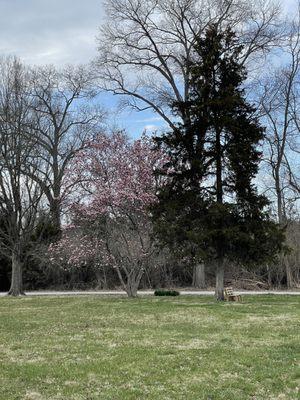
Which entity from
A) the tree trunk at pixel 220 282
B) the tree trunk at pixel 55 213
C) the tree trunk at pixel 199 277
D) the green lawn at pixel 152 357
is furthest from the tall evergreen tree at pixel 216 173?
the tree trunk at pixel 199 277

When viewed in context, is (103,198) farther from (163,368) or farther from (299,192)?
(299,192)

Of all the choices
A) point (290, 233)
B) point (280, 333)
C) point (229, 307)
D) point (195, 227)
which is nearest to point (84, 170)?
point (195, 227)

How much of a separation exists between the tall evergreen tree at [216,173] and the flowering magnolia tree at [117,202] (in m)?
→ 1.57

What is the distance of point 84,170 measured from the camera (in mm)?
22438

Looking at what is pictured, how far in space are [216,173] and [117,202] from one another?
418 cm

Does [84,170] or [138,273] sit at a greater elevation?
[84,170]

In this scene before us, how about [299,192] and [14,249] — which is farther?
[299,192]

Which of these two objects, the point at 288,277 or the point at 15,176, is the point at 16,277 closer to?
the point at 15,176

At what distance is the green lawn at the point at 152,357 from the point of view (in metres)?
6.05

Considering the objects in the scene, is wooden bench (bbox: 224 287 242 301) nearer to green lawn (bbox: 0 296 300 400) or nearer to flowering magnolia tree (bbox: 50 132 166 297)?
flowering magnolia tree (bbox: 50 132 166 297)


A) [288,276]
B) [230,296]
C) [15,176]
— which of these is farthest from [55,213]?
[288,276]

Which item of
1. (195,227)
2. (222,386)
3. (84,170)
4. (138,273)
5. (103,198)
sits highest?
(84,170)

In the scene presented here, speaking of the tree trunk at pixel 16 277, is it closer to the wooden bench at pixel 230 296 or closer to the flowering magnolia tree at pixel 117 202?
the flowering magnolia tree at pixel 117 202

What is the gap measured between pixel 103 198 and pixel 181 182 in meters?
3.25
